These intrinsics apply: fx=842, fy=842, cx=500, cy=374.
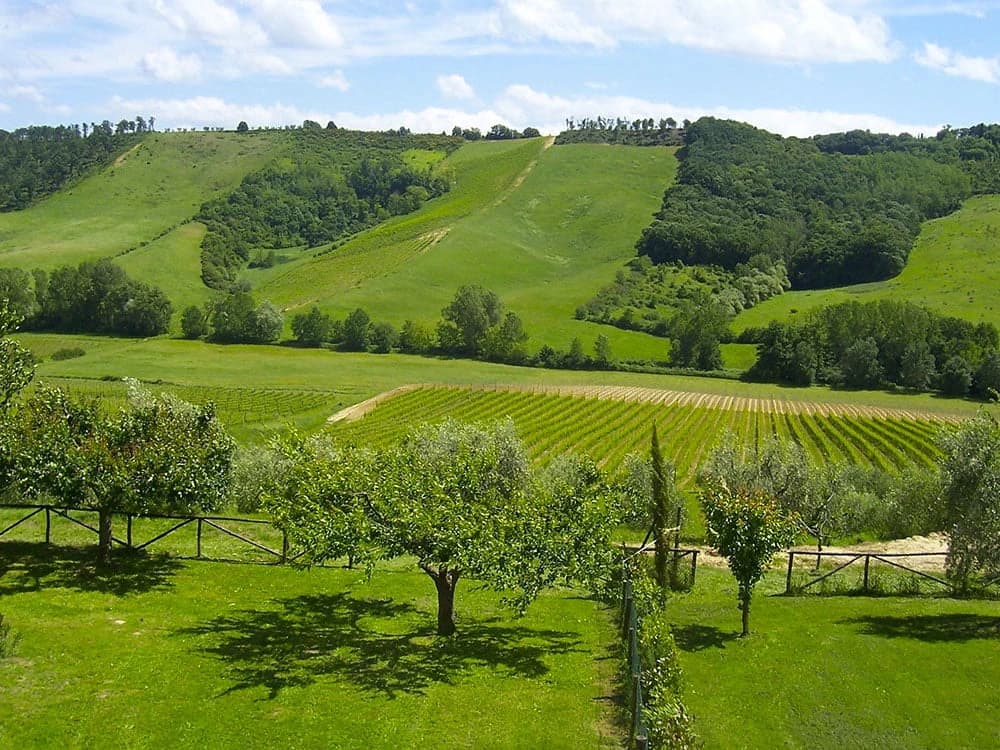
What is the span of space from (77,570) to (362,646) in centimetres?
1282

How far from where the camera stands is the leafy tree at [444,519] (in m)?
24.6

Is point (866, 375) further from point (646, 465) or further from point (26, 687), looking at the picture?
point (26, 687)

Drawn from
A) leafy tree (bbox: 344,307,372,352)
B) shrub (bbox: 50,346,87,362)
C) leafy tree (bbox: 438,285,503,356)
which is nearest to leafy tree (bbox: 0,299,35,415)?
shrub (bbox: 50,346,87,362)

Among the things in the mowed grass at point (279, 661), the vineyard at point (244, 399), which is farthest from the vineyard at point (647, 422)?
the mowed grass at point (279, 661)

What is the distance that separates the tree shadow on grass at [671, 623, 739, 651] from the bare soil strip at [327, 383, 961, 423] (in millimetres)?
82446

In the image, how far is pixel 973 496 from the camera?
32531 millimetres

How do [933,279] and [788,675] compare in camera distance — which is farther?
[933,279]

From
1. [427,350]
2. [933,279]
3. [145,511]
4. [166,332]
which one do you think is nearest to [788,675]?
[145,511]

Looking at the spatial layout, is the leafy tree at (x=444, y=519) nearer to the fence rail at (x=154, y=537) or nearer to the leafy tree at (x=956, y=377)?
the fence rail at (x=154, y=537)

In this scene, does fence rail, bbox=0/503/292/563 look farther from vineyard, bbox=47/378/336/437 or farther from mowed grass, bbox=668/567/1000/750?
vineyard, bbox=47/378/336/437

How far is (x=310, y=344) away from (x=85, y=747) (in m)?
165

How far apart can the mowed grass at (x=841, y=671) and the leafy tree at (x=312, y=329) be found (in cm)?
15471

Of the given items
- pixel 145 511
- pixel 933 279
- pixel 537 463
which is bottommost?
pixel 537 463

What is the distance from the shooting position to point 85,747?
19.1 metres
